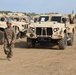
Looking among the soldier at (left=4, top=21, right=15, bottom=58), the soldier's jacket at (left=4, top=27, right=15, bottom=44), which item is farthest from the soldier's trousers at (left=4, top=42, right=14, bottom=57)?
the soldier's jacket at (left=4, top=27, right=15, bottom=44)

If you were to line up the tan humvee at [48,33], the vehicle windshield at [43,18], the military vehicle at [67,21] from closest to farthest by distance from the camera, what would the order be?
the tan humvee at [48,33], the military vehicle at [67,21], the vehicle windshield at [43,18]

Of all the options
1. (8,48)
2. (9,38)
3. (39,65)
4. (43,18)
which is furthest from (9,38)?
(43,18)

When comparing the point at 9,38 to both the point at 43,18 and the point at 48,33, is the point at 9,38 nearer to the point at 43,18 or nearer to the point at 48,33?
the point at 48,33

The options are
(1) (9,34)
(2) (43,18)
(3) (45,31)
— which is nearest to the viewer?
(1) (9,34)

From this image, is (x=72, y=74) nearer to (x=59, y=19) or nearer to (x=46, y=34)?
(x=46, y=34)

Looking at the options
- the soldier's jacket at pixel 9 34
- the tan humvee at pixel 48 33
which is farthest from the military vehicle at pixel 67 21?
the soldier's jacket at pixel 9 34

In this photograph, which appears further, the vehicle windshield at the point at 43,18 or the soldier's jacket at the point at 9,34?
the vehicle windshield at the point at 43,18

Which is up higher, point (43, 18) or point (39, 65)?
point (43, 18)

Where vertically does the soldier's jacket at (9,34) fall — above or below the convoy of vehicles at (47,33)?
above

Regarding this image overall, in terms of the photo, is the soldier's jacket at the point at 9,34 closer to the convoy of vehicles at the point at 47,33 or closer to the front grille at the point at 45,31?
the convoy of vehicles at the point at 47,33

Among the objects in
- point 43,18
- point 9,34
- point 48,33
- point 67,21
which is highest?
point 9,34

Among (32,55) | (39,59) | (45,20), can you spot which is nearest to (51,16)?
(45,20)

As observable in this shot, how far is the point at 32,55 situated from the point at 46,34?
87.1 inches

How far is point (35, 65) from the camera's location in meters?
10.1
